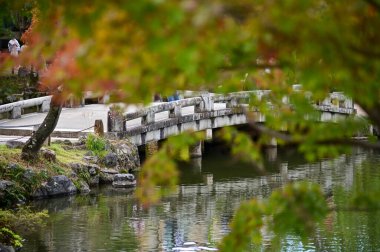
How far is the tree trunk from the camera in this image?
75.6 ft

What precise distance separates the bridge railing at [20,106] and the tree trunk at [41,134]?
546 centimetres

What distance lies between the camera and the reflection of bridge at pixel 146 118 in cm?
2783

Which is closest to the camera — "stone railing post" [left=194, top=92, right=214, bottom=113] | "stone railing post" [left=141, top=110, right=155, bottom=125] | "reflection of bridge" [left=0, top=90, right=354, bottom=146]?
"reflection of bridge" [left=0, top=90, right=354, bottom=146]

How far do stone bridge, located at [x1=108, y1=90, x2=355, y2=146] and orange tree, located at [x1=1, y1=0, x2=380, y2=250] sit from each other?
19748 mm

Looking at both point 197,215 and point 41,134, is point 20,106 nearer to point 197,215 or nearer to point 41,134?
point 41,134

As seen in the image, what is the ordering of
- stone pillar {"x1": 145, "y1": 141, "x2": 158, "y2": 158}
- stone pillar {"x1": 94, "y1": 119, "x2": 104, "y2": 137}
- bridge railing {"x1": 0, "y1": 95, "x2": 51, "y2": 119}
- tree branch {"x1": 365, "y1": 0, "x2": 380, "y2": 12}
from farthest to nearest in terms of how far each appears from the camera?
1. stone pillar {"x1": 145, "y1": 141, "x2": 158, "y2": 158}
2. bridge railing {"x1": 0, "y1": 95, "x2": 51, "y2": 119}
3. stone pillar {"x1": 94, "y1": 119, "x2": 104, "y2": 137}
4. tree branch {"x1": 365, "y1": 0, "x2": 380, "y2": 12}

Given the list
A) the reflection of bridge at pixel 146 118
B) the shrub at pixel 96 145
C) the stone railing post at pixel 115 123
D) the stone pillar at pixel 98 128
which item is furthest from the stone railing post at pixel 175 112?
the shrub at pixel 96 145

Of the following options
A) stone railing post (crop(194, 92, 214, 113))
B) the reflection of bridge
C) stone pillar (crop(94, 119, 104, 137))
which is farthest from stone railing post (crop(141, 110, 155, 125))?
stone railing post (crop(194, 92, 214, 113))

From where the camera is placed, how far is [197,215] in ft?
70.7

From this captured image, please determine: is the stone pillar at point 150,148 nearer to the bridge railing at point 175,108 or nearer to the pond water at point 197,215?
the bridge railing at point 175,108

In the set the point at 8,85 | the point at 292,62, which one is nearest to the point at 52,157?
the point at 8,85

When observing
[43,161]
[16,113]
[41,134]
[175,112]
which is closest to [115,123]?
[175,112]

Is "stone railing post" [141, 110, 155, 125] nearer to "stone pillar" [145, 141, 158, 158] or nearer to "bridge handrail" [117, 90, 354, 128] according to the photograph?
"bridge handrail" [117, 90, 354, 128]

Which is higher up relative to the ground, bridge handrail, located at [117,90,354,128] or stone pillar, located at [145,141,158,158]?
bridge handrail, located at [117,90,354,128]
